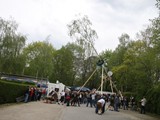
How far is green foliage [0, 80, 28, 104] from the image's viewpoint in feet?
84.1

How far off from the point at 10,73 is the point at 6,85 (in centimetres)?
2740

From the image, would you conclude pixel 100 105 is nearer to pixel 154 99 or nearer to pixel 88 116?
pixel 88 116

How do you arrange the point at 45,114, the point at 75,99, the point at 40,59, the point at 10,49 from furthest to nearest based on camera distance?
1. the point at 40,59
2. the point at 10,49
3. the point at 75,99
4. the point at 45,114

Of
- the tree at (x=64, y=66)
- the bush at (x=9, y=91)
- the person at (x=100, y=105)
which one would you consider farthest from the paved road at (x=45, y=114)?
the tree at (x=64, y=66)

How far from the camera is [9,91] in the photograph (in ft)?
88.1

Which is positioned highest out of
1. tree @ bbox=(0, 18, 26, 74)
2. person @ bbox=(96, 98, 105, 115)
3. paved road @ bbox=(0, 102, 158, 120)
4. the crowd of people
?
tree @ bbox=(0, 18, 26, 74)

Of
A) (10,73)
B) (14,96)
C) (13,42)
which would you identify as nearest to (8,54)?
(13,42)

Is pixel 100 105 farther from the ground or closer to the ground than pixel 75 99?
closer to the ground

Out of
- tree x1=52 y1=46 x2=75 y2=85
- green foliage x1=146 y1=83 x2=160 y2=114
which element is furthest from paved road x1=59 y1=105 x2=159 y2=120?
tree x1=52 y1=46 x2=75 y2=85

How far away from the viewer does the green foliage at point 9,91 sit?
2564 centimetres

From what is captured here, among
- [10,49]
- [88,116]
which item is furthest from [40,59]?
[88,116]

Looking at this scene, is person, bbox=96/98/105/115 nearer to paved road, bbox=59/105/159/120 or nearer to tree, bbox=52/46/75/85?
paved road, bbox=59/105/159/120

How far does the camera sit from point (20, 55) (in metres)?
52.4

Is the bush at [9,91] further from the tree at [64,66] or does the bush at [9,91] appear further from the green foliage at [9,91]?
the tree at [64,66]
